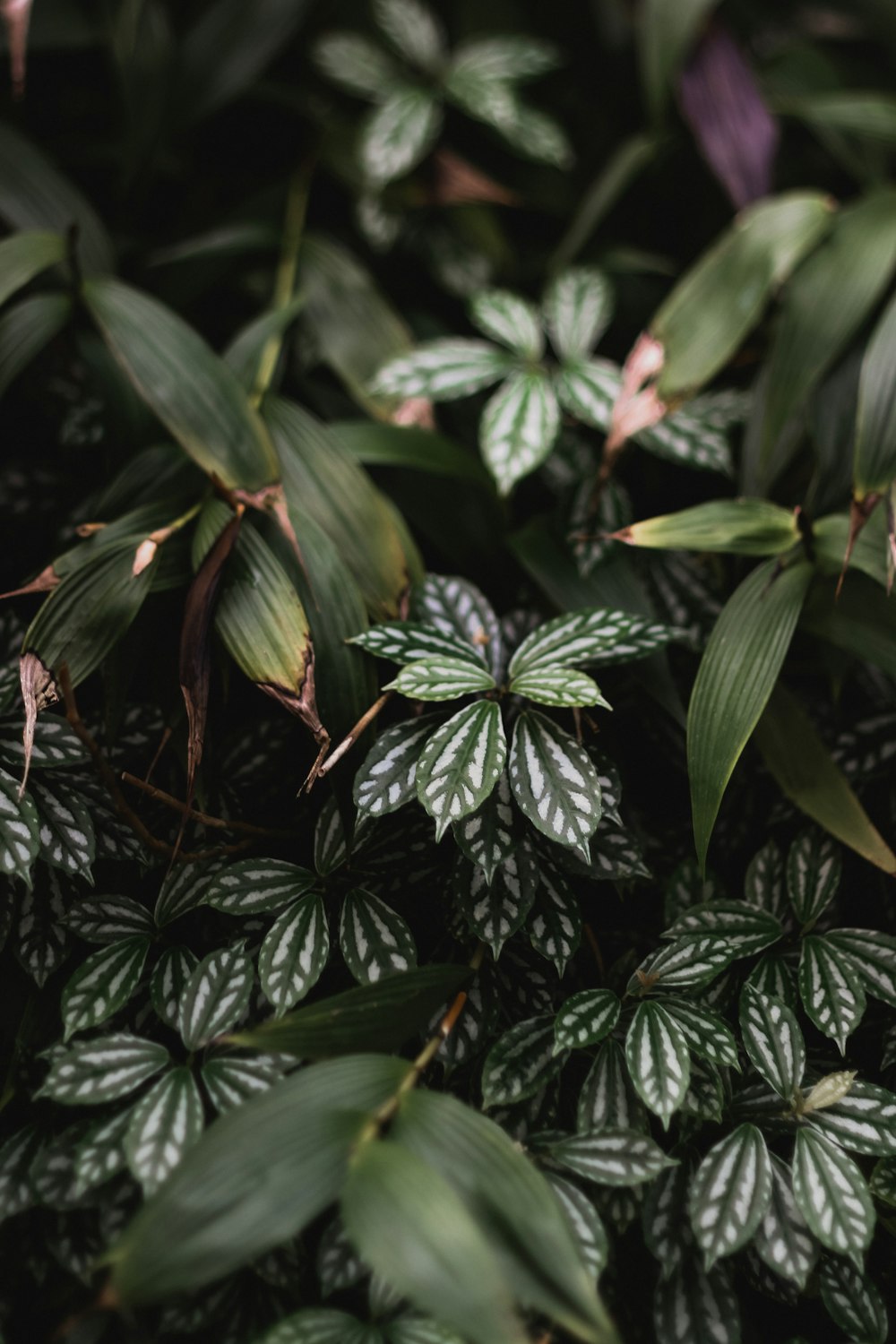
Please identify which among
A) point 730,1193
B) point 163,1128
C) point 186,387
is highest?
point 186,387

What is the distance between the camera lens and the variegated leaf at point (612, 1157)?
0.82m

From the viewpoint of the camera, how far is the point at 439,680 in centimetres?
91

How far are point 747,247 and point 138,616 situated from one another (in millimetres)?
922

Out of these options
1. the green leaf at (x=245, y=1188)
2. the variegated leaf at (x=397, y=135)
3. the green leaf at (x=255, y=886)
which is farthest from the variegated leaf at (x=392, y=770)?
the variegated leaf at (x=397, y=135)

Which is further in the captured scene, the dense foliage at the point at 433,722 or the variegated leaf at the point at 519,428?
the variegated leaf at the point at 519,428

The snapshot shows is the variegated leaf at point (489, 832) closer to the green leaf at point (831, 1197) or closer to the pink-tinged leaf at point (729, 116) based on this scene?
the green leaf at point (831, 1197)

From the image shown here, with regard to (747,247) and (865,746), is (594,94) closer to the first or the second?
(747,247)

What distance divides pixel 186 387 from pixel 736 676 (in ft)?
2.27

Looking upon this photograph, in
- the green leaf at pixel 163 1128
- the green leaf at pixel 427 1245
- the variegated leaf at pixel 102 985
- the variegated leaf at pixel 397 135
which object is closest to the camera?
the green leaf at pixel 427 1245

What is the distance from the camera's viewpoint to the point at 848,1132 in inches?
34.4

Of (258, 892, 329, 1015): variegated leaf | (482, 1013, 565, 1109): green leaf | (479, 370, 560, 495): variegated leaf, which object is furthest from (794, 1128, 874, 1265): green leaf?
(479, 370, 560, 495): variegated leaf

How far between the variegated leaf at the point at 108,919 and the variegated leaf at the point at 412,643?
34 centimetres

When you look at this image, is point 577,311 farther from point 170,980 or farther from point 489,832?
point 170,980

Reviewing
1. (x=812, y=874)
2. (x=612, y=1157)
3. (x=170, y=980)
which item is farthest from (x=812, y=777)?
(x=170, y=980)
